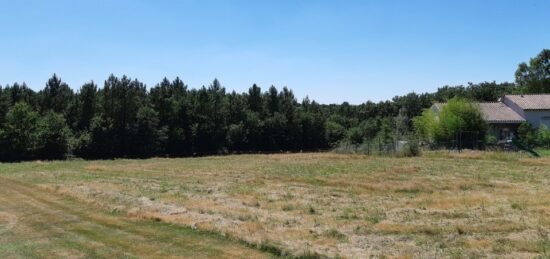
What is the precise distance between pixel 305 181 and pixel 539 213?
13840 millimetres

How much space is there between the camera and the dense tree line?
6656 cm

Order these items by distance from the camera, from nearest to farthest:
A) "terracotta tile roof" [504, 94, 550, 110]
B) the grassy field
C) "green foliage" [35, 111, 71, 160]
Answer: the grassy field
"green foliage" [35, 111, 71, 160]
"terracotta tile roof" [504, 94, 550, 110]

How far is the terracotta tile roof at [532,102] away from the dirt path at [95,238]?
65161 mm

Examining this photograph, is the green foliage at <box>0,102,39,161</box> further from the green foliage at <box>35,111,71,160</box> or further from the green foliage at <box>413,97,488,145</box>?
the green foliage at <box>413,97,488,145</box>

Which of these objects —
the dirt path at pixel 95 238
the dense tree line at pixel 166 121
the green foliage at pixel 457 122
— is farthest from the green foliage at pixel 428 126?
the dirt path at pixel 95 238

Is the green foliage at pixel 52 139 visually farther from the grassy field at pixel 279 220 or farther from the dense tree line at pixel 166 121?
the grassy field at pixel 279 220

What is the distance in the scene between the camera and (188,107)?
279ft

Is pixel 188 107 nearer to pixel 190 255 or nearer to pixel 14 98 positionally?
pixel 14 98

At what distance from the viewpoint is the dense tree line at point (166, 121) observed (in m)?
66.6

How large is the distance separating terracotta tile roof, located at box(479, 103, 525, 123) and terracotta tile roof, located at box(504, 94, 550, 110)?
1.38 meters

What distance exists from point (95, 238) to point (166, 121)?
7183cm

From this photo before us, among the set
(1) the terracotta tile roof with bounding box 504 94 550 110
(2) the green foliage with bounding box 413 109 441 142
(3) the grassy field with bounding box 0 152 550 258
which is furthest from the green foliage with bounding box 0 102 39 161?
(1) the terracotta tile roof with bounding box 504 94 550 110

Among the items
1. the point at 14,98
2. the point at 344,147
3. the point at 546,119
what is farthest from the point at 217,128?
the point at 546,119

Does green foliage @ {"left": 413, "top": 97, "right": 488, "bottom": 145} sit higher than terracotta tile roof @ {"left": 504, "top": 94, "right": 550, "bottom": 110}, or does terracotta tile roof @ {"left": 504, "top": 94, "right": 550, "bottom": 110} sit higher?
terracotta tile roof @ {"left": 504, "top": 94, "right": 550, "bottom": 110}
